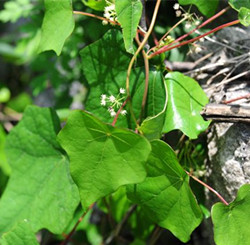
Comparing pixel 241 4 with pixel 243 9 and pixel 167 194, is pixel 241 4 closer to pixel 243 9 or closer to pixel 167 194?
pixel 243 9

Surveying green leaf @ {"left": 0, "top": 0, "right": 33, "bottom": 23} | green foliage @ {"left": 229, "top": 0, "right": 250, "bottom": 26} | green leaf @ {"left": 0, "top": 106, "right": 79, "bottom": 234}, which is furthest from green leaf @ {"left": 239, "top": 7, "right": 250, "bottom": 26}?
green leaf @ {"left": 0, "top": 0, "right": 33, "bottom": 23}

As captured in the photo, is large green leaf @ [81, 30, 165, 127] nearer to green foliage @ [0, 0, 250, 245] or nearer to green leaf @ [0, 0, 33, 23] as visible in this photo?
green foliage @ [0, 0, 250, 245]

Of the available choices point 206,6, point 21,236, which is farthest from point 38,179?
point 206,6

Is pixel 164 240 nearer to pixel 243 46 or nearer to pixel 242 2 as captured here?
pixel 243 46

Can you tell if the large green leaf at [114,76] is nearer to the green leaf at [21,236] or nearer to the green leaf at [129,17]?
the green leaf at [129,17]

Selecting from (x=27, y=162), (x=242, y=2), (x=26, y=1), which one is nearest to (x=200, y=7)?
(x=242, y=2)

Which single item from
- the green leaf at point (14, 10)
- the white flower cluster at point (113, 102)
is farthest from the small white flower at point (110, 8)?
the green leaf at point (14, 10)

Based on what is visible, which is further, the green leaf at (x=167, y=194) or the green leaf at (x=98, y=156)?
the green leaf at (x=167, y=194)
